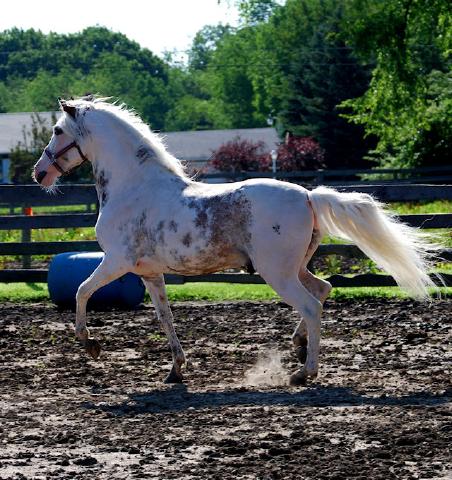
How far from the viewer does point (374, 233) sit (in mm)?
8719

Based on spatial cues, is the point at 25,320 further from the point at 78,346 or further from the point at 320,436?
the point at 320,436

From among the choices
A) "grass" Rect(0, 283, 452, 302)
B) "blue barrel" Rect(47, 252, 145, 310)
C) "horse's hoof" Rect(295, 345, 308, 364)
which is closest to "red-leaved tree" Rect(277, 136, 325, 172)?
"grass" Rect(0, 283, 452, 302)

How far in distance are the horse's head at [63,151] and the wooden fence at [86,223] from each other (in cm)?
615

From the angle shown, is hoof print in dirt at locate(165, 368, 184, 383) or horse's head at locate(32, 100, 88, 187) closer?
hoof print in dirt at locate(165, 368, 184, 383)

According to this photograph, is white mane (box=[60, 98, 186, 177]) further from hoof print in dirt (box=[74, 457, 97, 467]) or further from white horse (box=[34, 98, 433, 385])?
hoof print in dirt (box=[74, 457, 97, 467])

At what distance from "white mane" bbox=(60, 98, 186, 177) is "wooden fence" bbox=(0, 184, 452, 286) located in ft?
19.9

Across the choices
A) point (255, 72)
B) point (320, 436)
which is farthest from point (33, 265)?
point (255, 72)

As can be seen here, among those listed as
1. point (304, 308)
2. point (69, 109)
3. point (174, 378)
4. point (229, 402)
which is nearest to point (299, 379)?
point (304, 308)

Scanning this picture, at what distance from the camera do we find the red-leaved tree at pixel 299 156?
159 ft

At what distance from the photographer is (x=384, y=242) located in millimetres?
8758

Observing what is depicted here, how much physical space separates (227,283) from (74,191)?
2.81 meters

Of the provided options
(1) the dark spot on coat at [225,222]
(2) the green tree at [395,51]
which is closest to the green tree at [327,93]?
(2) the green tree at [395,51]

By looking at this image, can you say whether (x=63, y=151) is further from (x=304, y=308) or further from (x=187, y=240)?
(x=304, y=308)

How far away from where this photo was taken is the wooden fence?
15.5 metres
